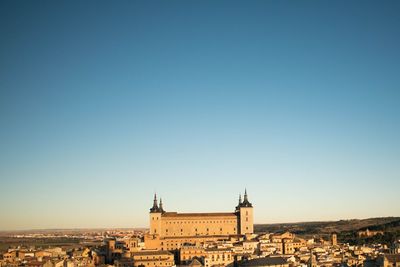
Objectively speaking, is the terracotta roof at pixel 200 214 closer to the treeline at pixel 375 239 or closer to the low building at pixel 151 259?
the treeline at pixel 375 239

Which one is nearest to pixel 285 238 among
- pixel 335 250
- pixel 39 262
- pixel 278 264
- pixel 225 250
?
pixel 335 250

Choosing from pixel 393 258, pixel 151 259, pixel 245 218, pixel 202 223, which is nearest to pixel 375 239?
pixel 245 218

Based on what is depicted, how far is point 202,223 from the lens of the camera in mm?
90438

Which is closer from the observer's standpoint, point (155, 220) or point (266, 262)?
point (266, 262)

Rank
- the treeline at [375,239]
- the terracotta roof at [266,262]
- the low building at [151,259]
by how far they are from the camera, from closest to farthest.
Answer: the terracotta roof at [266,262] → the low building at [151,259] → the treeline at [375,239]

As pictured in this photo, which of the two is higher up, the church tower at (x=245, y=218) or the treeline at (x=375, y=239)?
the church tower at (x=245, y=218)

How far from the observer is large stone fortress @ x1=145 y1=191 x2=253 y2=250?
88562 mm

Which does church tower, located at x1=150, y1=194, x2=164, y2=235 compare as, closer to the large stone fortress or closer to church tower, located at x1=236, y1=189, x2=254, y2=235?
the large stone fortress

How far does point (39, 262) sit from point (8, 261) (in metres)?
7.25

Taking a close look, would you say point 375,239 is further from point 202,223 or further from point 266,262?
point 266,262

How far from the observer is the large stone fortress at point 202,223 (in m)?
88.6

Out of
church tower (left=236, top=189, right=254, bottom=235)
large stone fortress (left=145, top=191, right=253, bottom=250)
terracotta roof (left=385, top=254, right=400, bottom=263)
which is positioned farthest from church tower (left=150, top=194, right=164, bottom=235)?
terracotta roof (left=385, top=254, right=400, bottom=263)

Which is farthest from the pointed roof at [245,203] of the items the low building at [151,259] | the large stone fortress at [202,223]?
the low building at [151,259]

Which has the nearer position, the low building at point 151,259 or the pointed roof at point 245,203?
the low building at point 151,259
